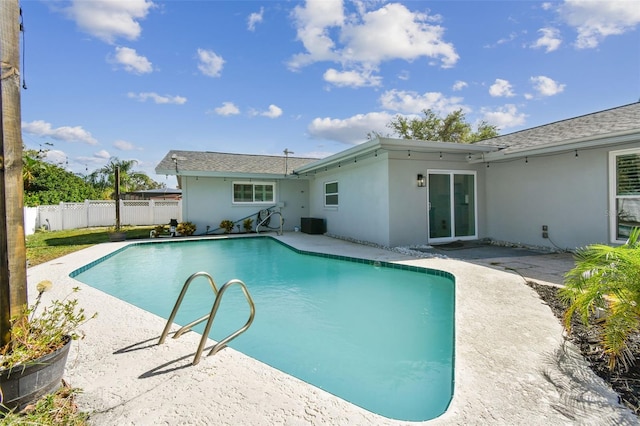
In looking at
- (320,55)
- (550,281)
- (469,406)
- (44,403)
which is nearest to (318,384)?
(469,406)

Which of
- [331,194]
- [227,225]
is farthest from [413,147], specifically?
[227,225]

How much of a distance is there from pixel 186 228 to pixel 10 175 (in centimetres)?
1190

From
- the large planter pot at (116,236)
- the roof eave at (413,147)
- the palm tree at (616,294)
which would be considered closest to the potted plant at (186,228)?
the large planter pot at (116,236)

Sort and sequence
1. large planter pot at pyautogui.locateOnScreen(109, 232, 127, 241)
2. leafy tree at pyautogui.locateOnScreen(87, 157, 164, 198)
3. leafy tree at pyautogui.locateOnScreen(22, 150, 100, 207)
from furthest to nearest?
leafy tree at pyautogui.locateOnScreen(87, 157, 164, 198) < leafy tree at pyautogui.locateOnScreen(22, 150, 100, 207) < large planter pot at pyautogui.locateOnScreen(109, 232, 127, 241)

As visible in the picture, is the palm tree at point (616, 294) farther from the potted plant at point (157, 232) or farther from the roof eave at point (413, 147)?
the potted plant at point (157, 232)

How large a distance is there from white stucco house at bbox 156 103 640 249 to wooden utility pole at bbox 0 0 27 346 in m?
6.92

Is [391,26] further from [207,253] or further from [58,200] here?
[58,200]

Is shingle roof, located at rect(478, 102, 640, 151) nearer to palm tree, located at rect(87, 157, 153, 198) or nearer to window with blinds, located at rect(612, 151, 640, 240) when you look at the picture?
window with blinds, located at rect(612, 151, 640, 240)

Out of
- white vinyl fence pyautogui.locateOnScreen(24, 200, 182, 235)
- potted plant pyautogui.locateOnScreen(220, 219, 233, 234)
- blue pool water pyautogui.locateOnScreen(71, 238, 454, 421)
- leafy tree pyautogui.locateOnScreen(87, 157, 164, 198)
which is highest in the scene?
leafy tree pyautogui.locateOnScreen(87, 157, 164, 198)

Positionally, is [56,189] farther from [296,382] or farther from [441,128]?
[441,128]

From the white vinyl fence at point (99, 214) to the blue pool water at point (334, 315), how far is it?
939 cm

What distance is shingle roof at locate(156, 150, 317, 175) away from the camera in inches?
520

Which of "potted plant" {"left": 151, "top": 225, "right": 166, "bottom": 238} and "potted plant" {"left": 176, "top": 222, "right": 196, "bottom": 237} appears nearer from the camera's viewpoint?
"potted plant" {"left": 151, "top": 225, "right": 166, "bottom": 238}

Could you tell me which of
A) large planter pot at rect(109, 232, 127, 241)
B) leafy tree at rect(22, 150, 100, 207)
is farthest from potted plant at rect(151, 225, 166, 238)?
leafy tree at rect(22, 150, 100, 207)
